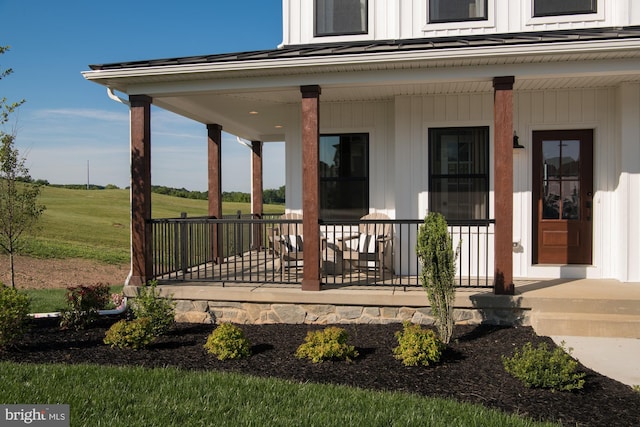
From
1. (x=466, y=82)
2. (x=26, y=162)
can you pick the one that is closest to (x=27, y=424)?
(x=466, y=82)

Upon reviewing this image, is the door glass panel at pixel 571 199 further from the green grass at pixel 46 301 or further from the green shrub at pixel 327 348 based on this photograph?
the green grass at pixel 46 301

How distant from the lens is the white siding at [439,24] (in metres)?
7.06

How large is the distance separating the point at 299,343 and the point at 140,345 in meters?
1.77

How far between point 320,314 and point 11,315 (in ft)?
11.4

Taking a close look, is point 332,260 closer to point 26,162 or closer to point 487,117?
point 487,117

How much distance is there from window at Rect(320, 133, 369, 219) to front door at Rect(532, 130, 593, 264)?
266cm

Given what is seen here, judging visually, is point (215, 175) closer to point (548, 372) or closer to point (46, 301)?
point (46, 301)

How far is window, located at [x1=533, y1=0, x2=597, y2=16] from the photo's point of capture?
23.4 feet

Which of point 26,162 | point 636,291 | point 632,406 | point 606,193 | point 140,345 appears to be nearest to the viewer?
point 632,406

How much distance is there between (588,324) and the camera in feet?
17.8

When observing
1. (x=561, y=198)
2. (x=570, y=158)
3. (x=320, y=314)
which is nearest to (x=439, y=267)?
(x=320, y=314)

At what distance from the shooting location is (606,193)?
22.5 ft

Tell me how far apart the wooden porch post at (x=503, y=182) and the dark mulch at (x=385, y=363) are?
2.29ft

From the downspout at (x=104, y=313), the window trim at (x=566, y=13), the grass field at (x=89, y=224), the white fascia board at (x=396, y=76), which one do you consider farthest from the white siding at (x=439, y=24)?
the grass field at (x=89, y=224)
